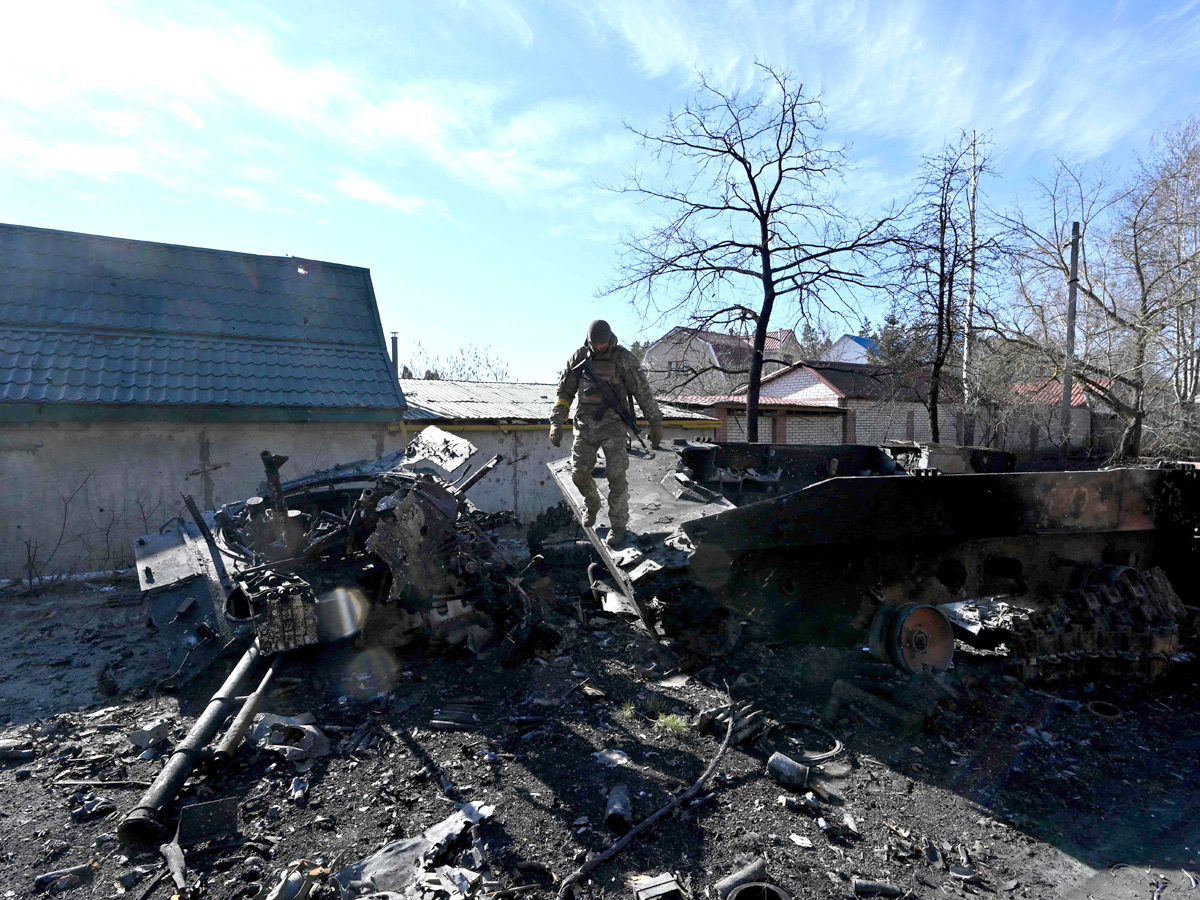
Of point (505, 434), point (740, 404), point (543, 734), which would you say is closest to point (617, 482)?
point (543, 734)

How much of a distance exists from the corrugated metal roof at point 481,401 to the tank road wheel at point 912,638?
8.39m

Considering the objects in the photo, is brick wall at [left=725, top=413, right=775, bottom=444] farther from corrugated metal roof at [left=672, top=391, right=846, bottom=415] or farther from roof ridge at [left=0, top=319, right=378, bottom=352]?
roof ridge at [left=0, top=319, right=378, bottom=352]

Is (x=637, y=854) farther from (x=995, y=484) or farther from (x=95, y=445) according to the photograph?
(x=95, y=445)

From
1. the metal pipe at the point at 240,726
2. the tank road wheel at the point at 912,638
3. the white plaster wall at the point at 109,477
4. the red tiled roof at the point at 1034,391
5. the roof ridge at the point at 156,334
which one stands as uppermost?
the roof ridge at the point at 156,334

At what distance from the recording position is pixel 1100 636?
562cm

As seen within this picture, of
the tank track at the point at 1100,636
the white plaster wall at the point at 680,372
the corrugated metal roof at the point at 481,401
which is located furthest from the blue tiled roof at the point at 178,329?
the tank track at the point at 1100,636

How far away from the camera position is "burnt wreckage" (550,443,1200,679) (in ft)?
15.7

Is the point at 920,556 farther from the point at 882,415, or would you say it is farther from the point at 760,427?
the point at 882,415

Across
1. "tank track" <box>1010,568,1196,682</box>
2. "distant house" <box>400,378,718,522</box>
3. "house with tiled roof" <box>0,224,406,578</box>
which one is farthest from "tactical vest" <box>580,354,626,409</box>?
"distant house" <box>400,378,718,522</box>

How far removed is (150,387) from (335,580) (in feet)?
18.2

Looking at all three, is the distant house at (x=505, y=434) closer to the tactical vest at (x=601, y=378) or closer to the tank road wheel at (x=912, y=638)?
Answer: the tactical vest at (x=601, y=378)

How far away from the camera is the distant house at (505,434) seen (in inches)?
489

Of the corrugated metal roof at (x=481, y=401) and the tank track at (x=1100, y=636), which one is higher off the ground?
the corrugated metal roof at (x=481, y=401)

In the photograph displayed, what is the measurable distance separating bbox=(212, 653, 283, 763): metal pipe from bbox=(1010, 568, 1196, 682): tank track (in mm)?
5405
